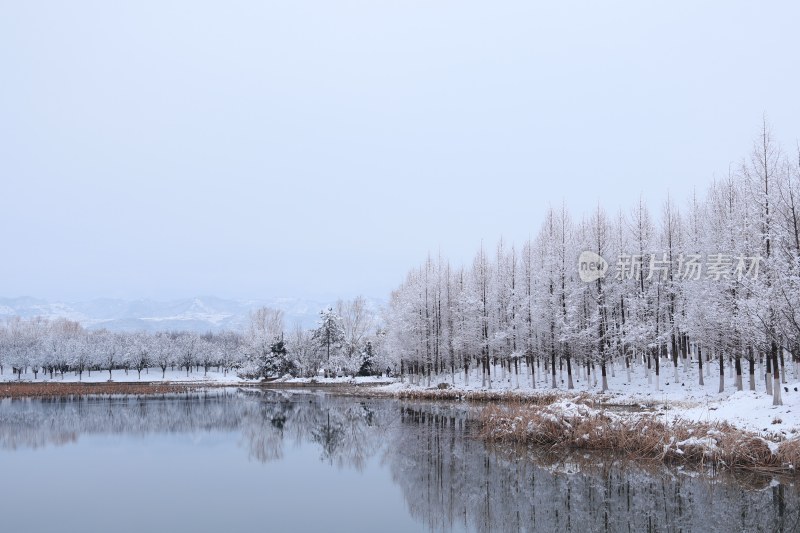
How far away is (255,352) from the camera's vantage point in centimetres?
9750

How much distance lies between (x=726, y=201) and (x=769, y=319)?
1445cm

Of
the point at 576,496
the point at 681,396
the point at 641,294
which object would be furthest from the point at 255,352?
the point at 576,496

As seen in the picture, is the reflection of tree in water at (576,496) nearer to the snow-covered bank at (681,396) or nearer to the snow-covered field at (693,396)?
the snow-covered bank at (681,396)

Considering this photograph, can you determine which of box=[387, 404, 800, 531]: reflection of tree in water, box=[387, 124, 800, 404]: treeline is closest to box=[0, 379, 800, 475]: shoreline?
box=[387, 404, 800, 531]: reflection of tree in water

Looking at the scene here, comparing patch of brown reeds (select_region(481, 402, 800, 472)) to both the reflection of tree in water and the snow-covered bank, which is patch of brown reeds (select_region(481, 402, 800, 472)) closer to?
the snow-covered bank

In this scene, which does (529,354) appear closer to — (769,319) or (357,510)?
(769,319)

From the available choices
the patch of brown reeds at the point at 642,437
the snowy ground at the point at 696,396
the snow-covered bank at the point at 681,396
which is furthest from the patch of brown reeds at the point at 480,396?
the patch of brown reeds at the point at 642,437

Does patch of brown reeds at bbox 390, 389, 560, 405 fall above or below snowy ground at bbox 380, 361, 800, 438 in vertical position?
below

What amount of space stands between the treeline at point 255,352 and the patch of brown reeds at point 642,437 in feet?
208

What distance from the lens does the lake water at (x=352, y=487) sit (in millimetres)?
11828

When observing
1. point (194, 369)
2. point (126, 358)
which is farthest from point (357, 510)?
point (194, 369)

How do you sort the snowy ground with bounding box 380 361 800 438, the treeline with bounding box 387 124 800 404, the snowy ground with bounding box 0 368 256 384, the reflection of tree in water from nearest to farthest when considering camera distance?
the reflection of tree in water, the snowy ground with bounding box 380 361 800 438, the treeline with bounding box 387 124 800 404, the snowy ground with bounding box 0 368 256 384

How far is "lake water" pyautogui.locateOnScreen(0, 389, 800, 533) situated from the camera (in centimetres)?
1183

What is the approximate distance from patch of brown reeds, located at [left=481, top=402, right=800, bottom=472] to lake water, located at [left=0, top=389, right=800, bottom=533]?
1.18 meters
